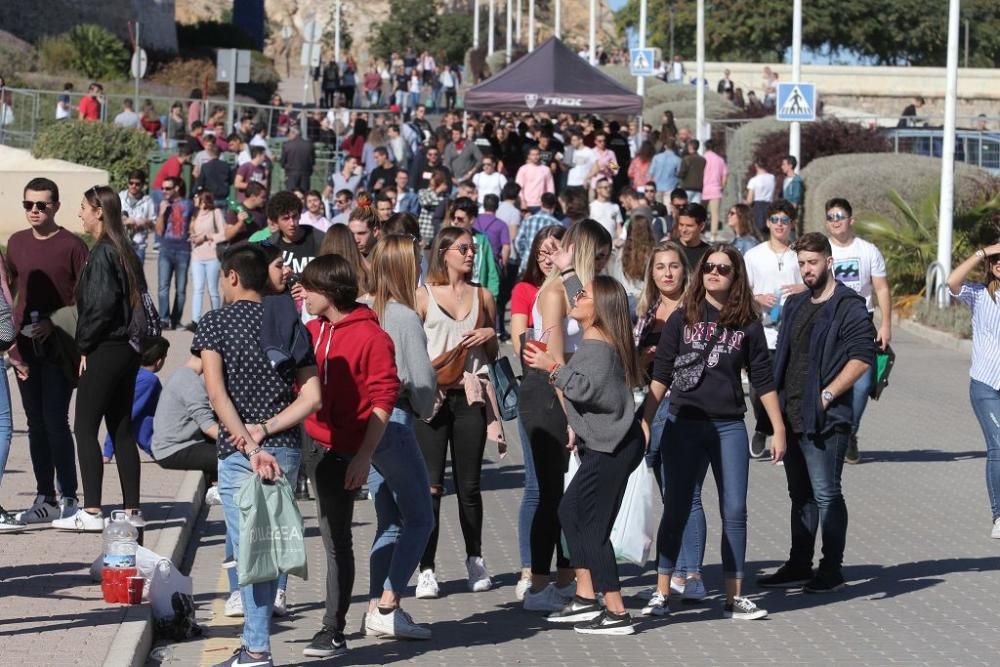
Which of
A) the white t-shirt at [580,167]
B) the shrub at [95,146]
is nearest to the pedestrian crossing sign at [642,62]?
the shrub at [95,146]

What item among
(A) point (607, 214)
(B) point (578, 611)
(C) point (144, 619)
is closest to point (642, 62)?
(A) point (607, 214)

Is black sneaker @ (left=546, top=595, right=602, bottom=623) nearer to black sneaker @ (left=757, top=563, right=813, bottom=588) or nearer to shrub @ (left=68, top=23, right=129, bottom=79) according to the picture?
black sneaker @ (left=757, top=563, right=813, bottom=588)

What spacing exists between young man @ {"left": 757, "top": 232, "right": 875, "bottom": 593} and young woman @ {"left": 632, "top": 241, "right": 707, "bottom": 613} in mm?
559

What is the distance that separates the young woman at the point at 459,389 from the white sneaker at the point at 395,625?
0.94 metres

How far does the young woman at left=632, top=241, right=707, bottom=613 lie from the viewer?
9.12 m

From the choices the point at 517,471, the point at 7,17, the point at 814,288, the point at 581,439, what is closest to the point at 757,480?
the point at 517,471

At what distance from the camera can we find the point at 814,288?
9.73 meters

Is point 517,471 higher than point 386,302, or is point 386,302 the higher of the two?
point 386,302

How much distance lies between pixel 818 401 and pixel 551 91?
24.6 meters

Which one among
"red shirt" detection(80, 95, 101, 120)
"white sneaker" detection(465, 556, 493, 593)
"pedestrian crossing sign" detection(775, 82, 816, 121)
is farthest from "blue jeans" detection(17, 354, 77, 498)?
"red shirt" detection(80, 95, 101, 120)

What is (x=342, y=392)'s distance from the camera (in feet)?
25.1

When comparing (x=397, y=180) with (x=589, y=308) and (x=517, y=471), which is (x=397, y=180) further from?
(x=589, y=308)

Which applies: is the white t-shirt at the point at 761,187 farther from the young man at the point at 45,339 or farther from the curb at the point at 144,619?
the young man at the point at 45,339

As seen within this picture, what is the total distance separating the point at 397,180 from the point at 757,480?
11.0 metres
